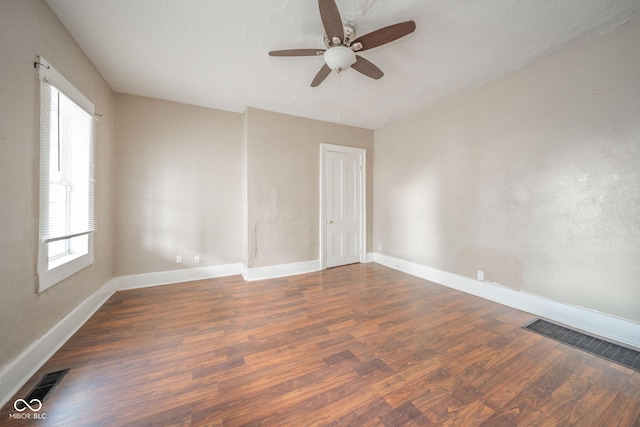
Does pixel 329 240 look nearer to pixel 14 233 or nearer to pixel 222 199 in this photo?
pixel 222 199

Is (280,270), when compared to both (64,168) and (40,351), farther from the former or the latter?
(64,168)

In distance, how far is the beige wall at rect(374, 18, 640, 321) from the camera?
1966 millimetres

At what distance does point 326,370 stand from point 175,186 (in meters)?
3.27

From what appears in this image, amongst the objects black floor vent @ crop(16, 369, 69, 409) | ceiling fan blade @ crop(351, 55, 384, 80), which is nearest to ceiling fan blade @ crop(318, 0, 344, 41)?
ceiling fan blade @ crop(351, 55, 384, 80)

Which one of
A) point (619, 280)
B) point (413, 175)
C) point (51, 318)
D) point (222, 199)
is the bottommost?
point (51, 318)

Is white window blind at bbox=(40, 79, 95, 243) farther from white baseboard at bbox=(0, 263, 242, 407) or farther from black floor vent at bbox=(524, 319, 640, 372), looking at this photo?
black floor vent at bbox=(524, 319, 640, 372)

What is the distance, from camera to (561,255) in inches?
90.7

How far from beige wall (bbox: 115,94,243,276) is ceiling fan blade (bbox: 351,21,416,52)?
2643mm

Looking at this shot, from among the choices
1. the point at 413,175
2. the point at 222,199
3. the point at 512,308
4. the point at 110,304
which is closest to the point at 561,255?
the point at 512,308

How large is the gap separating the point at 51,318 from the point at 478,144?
4780 mm

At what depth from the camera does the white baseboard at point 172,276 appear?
316 centimetres

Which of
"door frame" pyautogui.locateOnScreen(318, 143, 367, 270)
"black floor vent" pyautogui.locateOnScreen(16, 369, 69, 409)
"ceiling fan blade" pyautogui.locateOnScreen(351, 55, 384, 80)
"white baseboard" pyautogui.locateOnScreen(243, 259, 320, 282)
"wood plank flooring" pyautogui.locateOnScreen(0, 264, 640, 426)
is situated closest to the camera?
"wood plank flooring" pyautogui.locateOnScreen(0, 264, 640, 426)

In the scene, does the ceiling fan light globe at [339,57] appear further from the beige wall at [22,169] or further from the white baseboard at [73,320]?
the white baseboard at [73,320]

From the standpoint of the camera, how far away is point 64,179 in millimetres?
2129
